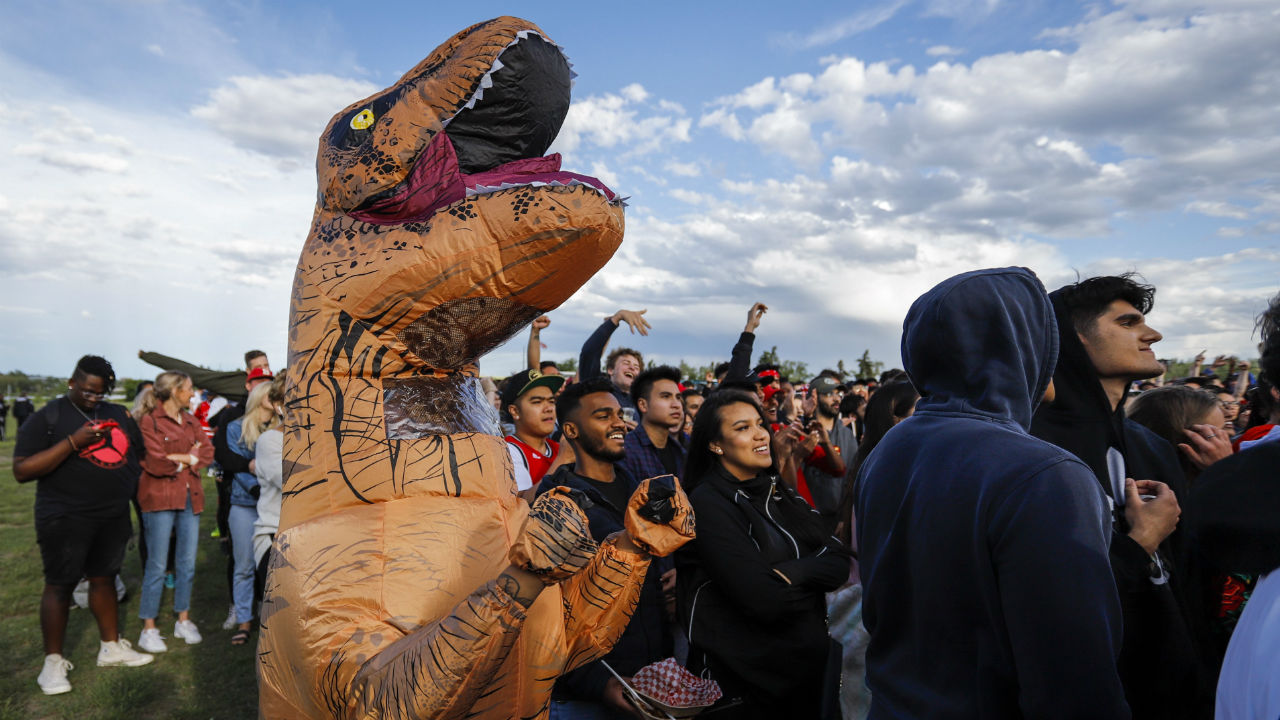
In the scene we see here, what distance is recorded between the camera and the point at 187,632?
21.0 ft

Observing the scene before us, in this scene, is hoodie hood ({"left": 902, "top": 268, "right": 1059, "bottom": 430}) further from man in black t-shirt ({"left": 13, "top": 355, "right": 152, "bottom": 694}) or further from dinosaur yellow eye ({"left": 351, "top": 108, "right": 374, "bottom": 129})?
man in black t-shirt ({"left": 13, "top": 355, "right": 152, "bottom": 694})

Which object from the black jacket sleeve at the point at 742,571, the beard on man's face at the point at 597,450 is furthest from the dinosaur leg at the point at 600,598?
the beard on man's face at the point at 597,450

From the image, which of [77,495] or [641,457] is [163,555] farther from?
[641,457]

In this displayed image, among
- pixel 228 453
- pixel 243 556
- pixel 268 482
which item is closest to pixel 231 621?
pixel 243 556

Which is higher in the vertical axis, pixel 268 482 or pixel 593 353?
pixel 593 353

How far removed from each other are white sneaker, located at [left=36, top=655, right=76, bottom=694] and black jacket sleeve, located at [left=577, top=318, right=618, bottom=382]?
4200 mm

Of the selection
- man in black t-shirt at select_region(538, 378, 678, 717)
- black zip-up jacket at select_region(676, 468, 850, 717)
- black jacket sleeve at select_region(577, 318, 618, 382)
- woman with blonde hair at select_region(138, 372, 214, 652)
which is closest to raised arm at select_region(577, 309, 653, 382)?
black jacket sleeve at select_region(577, 318, 618, 382)

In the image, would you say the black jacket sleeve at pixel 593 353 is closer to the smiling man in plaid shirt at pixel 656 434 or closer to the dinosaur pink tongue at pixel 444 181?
the smiling man in plaid shirt at pixel 656 434

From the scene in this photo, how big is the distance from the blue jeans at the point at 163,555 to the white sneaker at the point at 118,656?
1.29 ft

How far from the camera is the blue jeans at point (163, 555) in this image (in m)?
6.14

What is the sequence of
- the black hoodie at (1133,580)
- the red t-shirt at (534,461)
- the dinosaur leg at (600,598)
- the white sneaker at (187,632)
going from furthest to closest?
1. the white sneaker at (187,632)
2. the red t-shirt at (534,461)
3. the black hoodie at (1133,580)
4. the dinosaur leg at (600,598)

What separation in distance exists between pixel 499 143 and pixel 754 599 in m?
2.24

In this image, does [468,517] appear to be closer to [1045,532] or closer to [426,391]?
[426,391]

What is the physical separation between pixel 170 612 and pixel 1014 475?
803 cm
